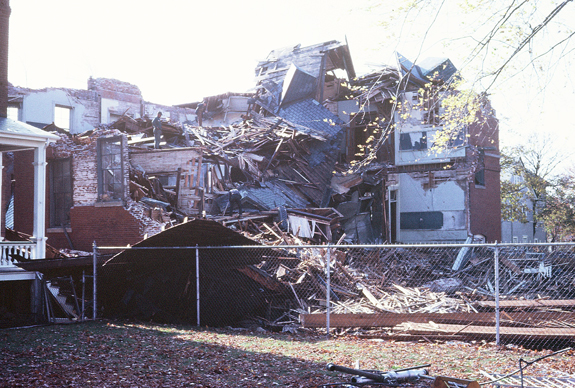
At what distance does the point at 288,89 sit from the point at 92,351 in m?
23.2

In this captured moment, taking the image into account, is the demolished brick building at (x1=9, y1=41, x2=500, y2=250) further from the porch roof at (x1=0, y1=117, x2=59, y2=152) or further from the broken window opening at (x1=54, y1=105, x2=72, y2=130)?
the porch roof at (x1=0, y1=117, x2=59, y2=152)

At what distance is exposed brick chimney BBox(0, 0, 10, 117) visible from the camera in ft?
45.5

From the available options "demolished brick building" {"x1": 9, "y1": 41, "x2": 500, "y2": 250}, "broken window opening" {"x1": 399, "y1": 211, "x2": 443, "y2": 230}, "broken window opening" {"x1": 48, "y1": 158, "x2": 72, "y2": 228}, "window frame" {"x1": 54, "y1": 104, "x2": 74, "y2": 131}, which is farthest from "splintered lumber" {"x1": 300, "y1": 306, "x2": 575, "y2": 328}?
"window frame" {"x1": 54, "y1": 104, "x2": 74, "y2": 131}

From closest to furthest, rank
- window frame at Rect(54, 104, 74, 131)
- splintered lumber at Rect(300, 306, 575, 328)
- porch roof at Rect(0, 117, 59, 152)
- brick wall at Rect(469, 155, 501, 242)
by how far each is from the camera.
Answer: splintered lumber at Rect(300, 306, 575, 328)
porch roof at Rect(0, 117, 59, 152)
brick wall at Rect(469, 155, 501, 242)
window frame at Rect(54, 104, 74, 131)

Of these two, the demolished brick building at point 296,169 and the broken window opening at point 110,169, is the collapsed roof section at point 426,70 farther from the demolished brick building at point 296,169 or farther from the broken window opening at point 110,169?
the broken window opening at point 110,169

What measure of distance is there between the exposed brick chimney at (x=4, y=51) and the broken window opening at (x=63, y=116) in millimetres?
20422

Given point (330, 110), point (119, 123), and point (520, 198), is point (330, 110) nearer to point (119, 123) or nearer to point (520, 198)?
point (119, 123)

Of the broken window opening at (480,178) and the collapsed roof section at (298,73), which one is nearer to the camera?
the broken window opening at (480,178)

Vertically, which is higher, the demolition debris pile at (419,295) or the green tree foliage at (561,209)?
the green tree foliage at (561,209)

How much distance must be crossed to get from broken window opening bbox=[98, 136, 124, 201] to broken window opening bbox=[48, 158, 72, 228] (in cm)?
155

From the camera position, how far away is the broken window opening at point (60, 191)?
17.8 m

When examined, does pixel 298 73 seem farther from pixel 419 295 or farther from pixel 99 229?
pixel 419 295

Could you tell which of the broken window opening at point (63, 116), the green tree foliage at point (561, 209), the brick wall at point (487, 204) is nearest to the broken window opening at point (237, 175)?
the brick wall at point (487, 204)

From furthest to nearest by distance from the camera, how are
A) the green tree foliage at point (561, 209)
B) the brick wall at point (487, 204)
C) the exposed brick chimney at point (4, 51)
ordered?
the green tree foliage at point (561, 209) < the brick wall at point (487, 204) < the exposed brick chimney at point (4, 51)
